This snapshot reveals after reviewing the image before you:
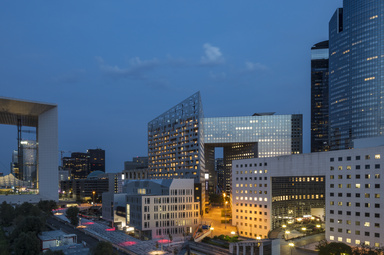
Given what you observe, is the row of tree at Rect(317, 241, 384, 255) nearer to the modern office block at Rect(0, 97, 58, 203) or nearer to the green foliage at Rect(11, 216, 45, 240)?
the green foliage at Rect(11, 216, 45, 240)

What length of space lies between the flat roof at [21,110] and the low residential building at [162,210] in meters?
51.9

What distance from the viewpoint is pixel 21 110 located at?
401 feet

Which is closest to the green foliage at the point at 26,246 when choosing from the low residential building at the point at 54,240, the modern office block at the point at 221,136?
the low residential building at the point at 54,240

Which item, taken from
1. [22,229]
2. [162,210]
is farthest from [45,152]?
[162,210]

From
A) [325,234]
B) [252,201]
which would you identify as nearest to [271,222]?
[252,201]

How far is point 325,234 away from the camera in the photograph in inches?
2744

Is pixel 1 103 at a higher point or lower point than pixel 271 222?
higher

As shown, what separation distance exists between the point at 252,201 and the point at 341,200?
24.2m

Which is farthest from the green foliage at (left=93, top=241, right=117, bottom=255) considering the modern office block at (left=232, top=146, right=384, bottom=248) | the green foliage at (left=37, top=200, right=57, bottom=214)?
the green foliage at (left=37, top=200, right=57, bottom=214)

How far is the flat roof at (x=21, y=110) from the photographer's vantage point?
114 m

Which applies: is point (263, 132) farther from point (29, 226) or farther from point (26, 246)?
point (26, 246)

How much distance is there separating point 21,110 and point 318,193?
10744 centimetres

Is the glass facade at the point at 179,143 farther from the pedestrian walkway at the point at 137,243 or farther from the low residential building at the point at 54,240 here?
the low residential building at the point at 54,240

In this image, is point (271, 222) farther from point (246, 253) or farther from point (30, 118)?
point (30, 118)
